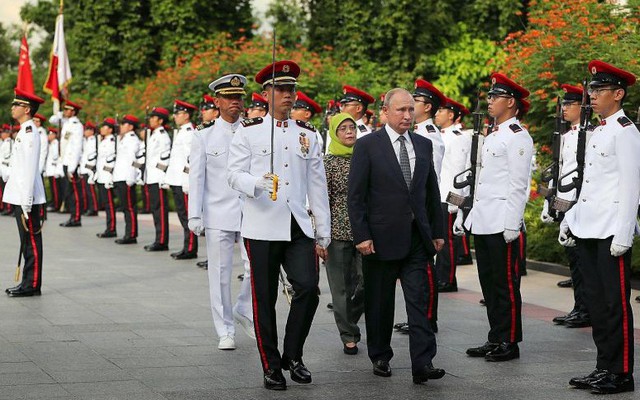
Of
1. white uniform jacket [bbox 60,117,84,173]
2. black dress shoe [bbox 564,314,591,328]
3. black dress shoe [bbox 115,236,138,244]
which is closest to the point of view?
black dress shoe [bbox 564,314,591,328]

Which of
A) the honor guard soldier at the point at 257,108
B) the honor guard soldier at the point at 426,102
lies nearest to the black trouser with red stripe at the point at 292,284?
the honor guard soldier at the point at 426,102

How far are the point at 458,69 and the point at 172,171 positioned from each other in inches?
661

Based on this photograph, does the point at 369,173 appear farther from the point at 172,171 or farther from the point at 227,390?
the point at 172,171

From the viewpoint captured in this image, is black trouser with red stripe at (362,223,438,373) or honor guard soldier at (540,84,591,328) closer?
black trouser with red stripe at (362,223,438,373)

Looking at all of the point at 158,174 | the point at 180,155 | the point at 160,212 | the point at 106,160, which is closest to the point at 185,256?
the point at 180,155

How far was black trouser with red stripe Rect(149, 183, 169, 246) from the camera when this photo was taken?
16688 mm

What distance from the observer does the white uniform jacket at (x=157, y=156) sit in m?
16.8

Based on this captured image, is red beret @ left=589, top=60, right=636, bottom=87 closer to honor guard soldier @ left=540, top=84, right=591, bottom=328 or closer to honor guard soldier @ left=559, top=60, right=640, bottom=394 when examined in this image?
honor guard soldier @ left=559, top=60, right=640, bottom=394

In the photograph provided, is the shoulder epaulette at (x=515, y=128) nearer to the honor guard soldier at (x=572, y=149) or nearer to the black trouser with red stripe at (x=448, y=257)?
the honor guard soldier at (x=572, y=149)

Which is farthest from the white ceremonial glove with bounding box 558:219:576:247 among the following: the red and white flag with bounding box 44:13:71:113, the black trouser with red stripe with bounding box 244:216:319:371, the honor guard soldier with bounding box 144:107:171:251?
the red and white flag with bounding box 44:13:71:113

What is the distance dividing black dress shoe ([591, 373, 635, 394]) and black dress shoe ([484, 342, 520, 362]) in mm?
1123

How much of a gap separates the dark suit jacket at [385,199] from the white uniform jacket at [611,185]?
40.8 inches

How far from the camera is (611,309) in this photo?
7359 millimetres

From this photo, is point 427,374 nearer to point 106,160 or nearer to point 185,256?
point 185,256
